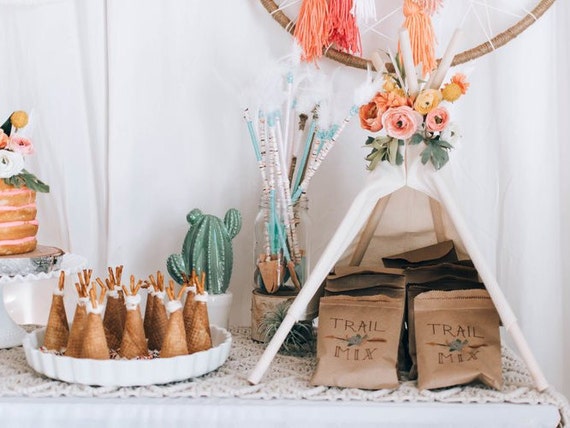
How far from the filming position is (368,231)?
4.77 feet

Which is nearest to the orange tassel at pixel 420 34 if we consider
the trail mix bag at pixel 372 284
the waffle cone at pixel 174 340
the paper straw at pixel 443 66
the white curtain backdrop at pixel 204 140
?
the paper straw at pixel 443 66

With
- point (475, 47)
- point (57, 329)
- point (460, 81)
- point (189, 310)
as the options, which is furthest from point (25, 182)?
point (475, 47)

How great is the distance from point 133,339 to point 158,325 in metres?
0.10

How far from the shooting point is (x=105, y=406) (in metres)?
1.17

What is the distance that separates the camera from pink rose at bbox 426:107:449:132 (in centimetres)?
124

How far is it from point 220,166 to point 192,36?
0.28m

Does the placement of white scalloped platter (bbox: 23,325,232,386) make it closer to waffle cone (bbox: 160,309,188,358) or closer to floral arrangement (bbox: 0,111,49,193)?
waffle cone (bbox: 160,309,188,358)

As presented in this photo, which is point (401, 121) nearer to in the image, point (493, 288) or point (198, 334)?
point (493, 288)

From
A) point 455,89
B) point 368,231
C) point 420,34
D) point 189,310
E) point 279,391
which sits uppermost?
point 420,34

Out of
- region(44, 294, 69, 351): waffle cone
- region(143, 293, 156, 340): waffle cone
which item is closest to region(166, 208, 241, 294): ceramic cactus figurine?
region(143, 293, 156, 340): waffle cone

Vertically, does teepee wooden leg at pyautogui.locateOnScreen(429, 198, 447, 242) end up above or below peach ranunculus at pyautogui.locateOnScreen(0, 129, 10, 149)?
below

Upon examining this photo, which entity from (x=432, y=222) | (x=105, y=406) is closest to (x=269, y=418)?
(x=105, y=406)

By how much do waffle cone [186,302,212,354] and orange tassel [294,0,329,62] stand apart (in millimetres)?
562

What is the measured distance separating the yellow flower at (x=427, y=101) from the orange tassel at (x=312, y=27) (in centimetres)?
35
